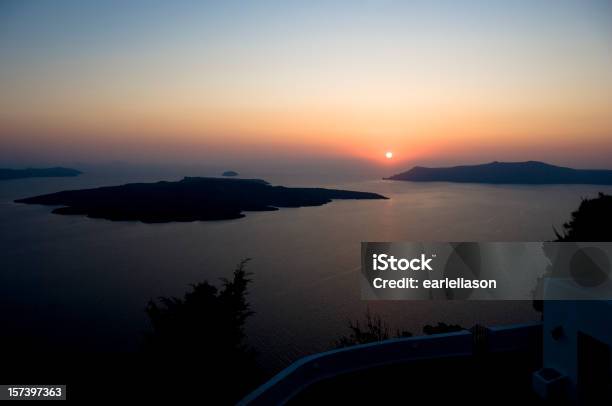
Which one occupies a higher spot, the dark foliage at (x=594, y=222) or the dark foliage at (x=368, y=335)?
the dark foliage at (x=594, y=222)

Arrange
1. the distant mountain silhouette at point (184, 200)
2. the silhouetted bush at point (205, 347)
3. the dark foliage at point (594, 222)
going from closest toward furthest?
the dark foliage at point (594, 222) < the silhouetted bush at point (205, 347) < the distant mountain silhouette at point (184, 200)

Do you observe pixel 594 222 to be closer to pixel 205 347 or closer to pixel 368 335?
pixel 368 335

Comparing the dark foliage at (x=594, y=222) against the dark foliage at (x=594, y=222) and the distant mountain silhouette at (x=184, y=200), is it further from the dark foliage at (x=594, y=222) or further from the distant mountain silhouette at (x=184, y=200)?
the distant mountain silhouette at (x=184, y=200)

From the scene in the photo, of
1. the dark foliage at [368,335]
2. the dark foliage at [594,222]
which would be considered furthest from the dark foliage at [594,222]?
the dark foliage at [368,335]

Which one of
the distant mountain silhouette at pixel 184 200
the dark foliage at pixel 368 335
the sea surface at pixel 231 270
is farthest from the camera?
the distant mountain silhouette at pixel 184 200

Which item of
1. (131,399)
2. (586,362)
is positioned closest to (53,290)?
(131,399)

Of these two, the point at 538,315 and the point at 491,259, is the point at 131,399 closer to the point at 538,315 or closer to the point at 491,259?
the point at 538,315

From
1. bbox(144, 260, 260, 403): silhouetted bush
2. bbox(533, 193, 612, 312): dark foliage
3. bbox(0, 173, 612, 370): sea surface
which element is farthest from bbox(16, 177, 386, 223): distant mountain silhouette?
bbox(533, 193, 612, 312): dark foliage
